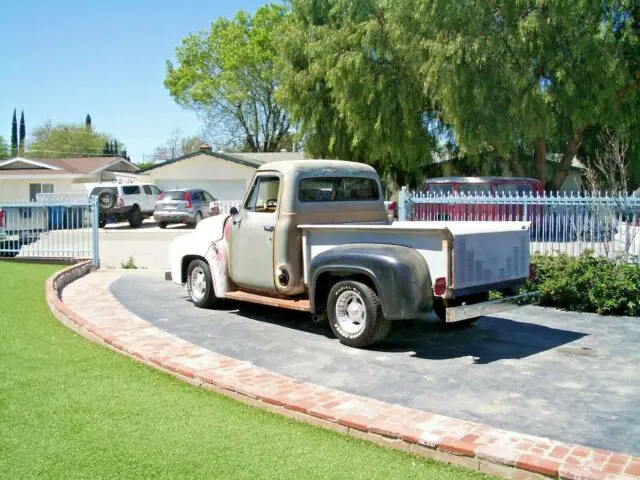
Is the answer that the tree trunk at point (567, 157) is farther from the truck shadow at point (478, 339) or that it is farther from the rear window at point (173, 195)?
the truck shadow at point (478, 339)

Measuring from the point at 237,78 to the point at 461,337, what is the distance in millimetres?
45334

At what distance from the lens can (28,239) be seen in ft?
Answer: 50.6

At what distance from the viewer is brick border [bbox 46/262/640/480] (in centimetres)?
389

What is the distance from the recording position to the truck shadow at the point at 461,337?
6.88 meters

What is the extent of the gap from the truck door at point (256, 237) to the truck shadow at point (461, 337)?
2.22ft

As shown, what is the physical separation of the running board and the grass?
208 cm

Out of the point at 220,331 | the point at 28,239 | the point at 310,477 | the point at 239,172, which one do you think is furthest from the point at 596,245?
the point at 239,172

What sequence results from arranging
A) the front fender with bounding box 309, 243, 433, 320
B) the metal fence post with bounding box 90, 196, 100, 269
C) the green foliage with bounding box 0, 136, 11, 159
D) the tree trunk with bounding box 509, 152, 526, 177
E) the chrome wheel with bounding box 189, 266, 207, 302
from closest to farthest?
the front fender with bounding box 309, 243, 433, 320
the chrome wheel with bounding box 189, 266, 207, 302
the metal fence post with bounding box 90, 196, 100, 269
the tree trunk with bounding box 509, 152, 526, 177
the green foliage with bounding box 0, 136, 11, 159

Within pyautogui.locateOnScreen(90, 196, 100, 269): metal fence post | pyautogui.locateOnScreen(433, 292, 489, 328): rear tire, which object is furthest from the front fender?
pyautogui.locateOnScreen(90, 196, 100, 269): metal fence post

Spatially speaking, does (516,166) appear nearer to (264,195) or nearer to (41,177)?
(264,195)

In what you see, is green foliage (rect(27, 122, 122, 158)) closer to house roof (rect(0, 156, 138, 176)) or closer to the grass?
house roof (rect(0, 156, 138, 176))

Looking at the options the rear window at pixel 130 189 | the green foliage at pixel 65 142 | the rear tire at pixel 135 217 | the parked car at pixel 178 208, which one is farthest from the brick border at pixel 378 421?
the green foliage at pixel 65 142

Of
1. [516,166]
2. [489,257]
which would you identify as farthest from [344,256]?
[516,166]

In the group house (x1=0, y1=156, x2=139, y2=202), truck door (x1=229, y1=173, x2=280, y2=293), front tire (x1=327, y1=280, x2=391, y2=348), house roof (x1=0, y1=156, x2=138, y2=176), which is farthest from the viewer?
house roof (x1=0, y1=156, x2=138, y2=176)
